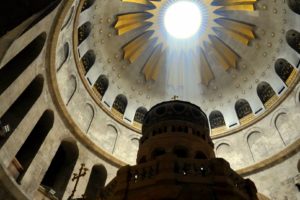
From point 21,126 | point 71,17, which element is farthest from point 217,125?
point 21,126

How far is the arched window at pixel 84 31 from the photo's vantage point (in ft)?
61.6

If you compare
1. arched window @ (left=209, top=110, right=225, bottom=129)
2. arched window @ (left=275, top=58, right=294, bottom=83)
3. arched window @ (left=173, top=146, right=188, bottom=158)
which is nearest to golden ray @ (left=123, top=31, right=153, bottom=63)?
arched window @ (left=209, top=110, right=225, bottom=129)

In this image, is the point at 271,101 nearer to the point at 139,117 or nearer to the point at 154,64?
the point at 139,117

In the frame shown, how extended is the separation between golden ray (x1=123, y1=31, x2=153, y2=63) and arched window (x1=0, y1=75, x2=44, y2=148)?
10251mm

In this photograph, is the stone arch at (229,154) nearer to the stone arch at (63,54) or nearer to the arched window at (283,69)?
the arched window at (283,69)

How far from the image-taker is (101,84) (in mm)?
21344

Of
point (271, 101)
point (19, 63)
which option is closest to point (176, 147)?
point (19, 63)

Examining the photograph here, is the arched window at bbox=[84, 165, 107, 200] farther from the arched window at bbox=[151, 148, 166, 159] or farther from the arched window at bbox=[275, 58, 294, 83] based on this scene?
the arched window at bbox=[275, 58, 294, 83]

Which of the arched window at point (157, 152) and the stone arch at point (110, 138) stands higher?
the stone arch at point (110, 138)

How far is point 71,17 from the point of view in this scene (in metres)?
15.9

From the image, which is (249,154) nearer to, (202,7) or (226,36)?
(226,36)

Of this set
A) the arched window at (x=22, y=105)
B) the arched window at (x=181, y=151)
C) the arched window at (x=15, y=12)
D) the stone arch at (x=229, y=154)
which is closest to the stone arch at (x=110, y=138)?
the arched window at (x=22, y=105)

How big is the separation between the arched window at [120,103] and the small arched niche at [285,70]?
36.4 feet

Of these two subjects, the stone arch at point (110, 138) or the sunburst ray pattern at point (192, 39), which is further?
the sunburst ray pattern at point (192, 39)
